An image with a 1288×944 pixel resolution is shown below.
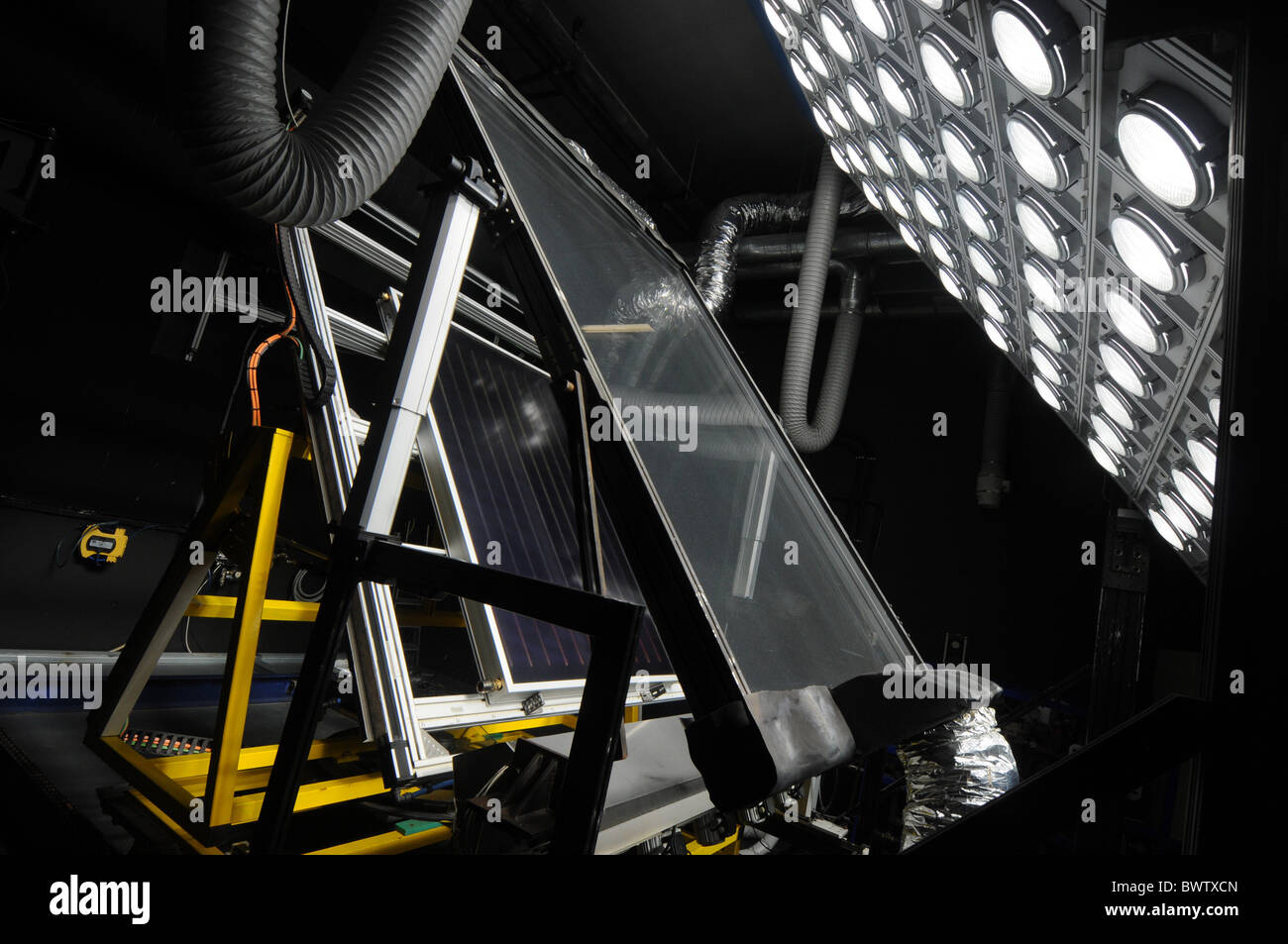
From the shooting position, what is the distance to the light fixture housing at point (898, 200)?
2.02 m

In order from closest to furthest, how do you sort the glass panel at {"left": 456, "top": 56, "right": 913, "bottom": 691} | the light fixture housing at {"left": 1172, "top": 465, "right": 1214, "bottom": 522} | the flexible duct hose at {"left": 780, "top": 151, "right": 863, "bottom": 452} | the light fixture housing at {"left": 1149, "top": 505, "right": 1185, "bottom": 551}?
the glass panel at {"left": 456, "top": 56, "right": 913, "bottom": 691} < the light fixture housing at {"left": 1172, "top": 465, "right": 1214, "bottom": 522} < the light fixture housing at {"left": 1149, "top": 505, "right": 1185, "bottom": 551} < the flexible duct hose at {"left": 780, "top": 151, "right": 863, "bottom": 452}

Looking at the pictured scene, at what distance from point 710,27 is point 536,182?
329cm

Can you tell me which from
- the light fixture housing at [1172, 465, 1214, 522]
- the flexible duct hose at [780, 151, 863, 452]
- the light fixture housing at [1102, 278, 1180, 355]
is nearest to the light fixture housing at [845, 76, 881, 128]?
the light fixture housing at [1102, 278, 1180, 355]

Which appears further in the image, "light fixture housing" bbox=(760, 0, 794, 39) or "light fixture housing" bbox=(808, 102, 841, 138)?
"light fixture housing" bbox=(808, 102, 841, 138)

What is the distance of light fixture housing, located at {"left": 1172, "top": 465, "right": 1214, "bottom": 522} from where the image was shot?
1464mm

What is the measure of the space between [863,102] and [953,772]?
5.30 feet

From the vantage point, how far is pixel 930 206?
1811mm

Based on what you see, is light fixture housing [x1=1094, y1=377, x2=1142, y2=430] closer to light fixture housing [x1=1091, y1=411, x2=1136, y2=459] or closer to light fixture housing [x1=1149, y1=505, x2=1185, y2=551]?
light fixture housing [x1=1091, y1=411, x2=1136, y2=459]

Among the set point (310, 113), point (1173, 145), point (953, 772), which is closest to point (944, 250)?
point (1173, 145)

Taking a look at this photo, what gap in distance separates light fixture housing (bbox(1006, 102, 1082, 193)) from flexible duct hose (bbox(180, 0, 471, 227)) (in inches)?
39.4

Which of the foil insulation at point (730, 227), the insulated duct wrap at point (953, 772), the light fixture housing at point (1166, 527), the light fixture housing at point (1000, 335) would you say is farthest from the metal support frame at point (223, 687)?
the foil insulation at point (730, 227)

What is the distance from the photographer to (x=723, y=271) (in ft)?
15.0

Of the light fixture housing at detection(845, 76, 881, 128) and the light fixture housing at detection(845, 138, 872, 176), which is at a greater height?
the light fixture housing at detection(845, 138, 872, 176)

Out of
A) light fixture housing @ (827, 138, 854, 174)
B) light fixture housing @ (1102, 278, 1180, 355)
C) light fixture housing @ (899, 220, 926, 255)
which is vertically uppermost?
light fixture housing @ (827, 138, 854, 174)
